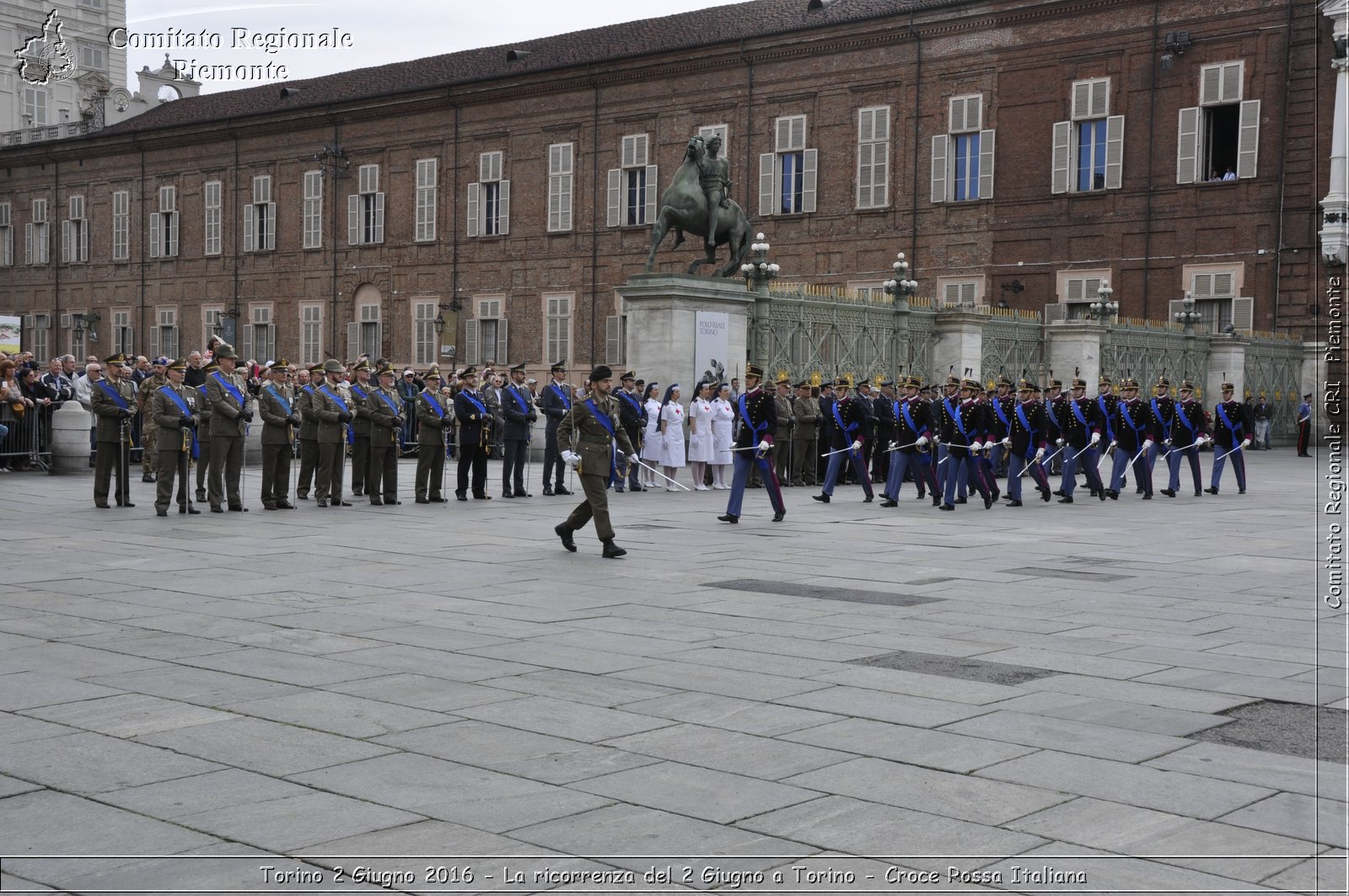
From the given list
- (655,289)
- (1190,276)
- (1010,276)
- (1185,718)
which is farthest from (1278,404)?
(1185,718)

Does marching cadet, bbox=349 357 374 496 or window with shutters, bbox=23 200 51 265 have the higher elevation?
window with shutters, bbox=23 200 51 265

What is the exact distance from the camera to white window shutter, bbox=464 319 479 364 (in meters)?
47.6

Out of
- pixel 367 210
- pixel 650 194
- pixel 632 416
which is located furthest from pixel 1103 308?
pixel 367 210

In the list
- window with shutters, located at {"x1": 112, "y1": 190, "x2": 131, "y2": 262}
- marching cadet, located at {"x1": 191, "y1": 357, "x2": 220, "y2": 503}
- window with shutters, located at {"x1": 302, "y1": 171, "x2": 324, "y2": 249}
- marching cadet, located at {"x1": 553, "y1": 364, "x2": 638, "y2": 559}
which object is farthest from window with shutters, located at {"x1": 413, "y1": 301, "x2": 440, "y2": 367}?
marching cadet, located at {"x1": 553, "y1": 364, "x2": 638, "y2": 559}

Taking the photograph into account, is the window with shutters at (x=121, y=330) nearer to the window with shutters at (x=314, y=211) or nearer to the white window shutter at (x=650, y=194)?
the window with shutters at (x=314, y=211)

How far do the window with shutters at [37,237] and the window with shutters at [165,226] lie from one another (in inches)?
228

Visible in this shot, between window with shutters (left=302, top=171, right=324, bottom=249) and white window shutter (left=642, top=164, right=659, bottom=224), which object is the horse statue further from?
window with shutters (left=302, top=171, right=324, bottom=249)

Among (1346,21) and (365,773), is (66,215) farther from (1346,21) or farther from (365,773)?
(365,773)

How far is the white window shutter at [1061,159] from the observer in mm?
37031

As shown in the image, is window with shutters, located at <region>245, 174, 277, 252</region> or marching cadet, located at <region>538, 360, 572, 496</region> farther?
window with shutters, located at <region>245, 174, 277, 252</region>

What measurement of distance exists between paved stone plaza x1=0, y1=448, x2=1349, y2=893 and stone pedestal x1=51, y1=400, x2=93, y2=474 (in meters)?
10.9

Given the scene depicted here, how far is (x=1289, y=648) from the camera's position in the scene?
8531mm

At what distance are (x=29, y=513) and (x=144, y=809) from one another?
12.3m

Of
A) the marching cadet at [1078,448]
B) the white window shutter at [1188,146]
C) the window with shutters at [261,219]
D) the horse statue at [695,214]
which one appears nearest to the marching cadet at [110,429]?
the horse statue at [695,214]
